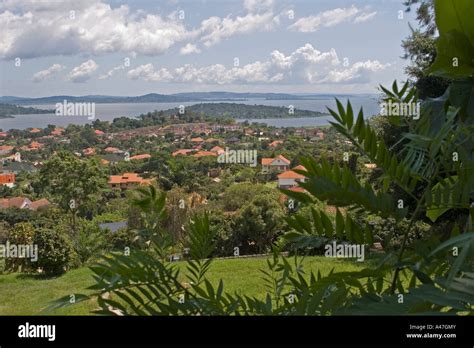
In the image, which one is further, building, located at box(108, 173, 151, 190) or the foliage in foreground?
building, located at box(108, 173, 151, 190)

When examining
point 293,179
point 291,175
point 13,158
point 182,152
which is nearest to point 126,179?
point 182,152

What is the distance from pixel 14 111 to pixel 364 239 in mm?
1979

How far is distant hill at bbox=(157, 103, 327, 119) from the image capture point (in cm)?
234

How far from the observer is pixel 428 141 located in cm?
37

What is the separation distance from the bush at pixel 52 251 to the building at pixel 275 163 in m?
1.52

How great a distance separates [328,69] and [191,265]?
62.4 inches

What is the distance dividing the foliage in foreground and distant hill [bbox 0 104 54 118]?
181 centimetres

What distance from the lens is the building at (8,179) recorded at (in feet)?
7.57

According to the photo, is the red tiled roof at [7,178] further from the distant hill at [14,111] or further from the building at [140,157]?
the building at [140,157]

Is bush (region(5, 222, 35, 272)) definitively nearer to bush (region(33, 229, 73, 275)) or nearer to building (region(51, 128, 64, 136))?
bush (region(33, 229, 73, 275))
